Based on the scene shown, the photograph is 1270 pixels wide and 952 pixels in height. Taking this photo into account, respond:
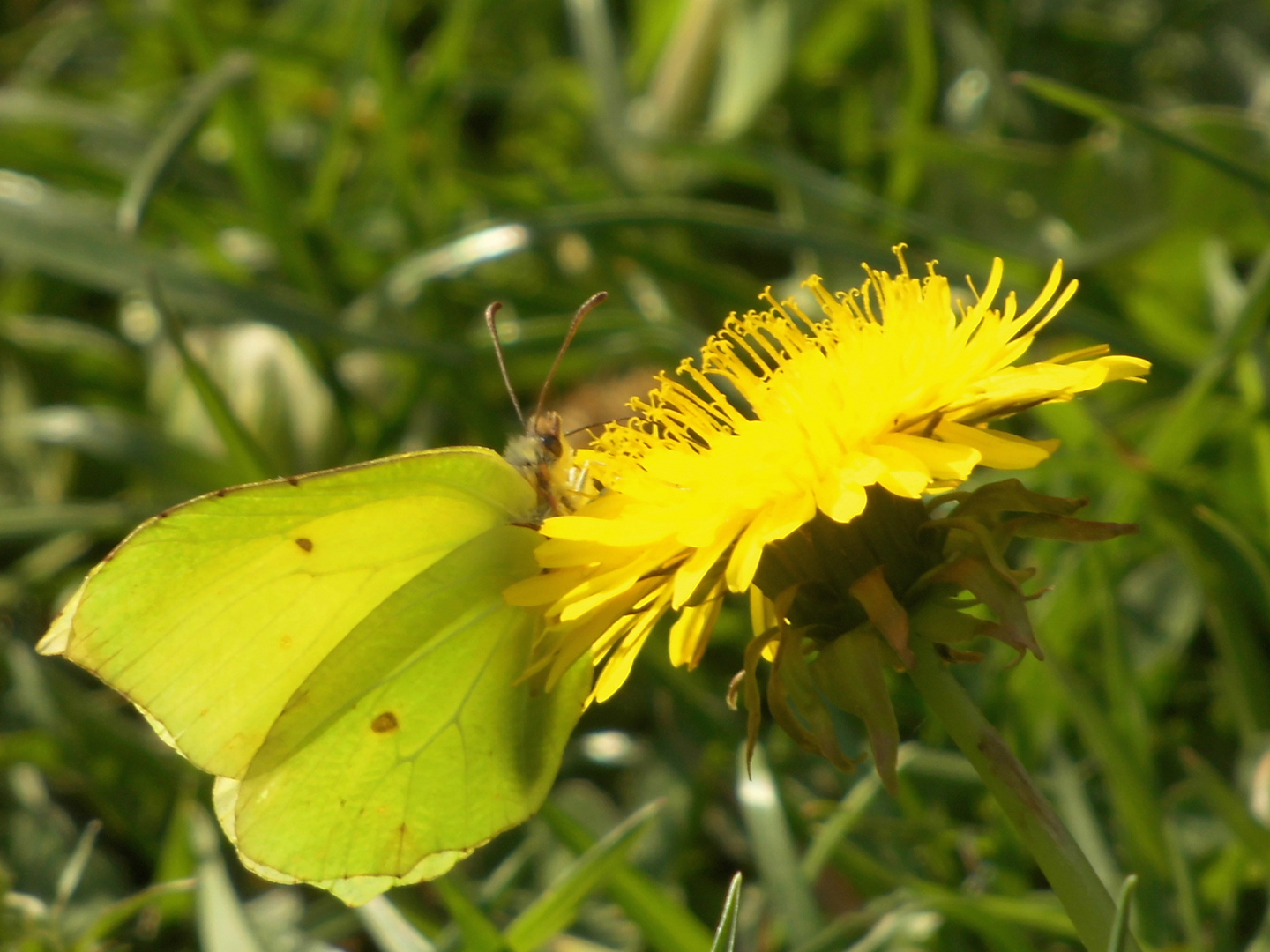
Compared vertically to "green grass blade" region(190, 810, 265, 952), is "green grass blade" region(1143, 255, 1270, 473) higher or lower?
higher

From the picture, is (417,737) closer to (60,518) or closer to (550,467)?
(550,467)

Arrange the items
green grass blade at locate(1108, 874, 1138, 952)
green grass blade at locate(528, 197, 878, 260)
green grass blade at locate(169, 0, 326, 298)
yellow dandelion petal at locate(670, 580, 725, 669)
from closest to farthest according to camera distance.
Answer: green grass blade at locate(1108, 874, 1138, 952), yellow dandelion petal at locate(670, 580, 725, 669), green grass blade at locate(528, 197, 878, 260), green grass blade at locate(169, 0, 326, 298)

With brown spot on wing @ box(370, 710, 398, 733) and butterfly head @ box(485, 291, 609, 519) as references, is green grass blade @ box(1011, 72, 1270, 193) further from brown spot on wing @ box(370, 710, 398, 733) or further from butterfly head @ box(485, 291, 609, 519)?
brown spot on wing @ box(370, 710, 398, 733)

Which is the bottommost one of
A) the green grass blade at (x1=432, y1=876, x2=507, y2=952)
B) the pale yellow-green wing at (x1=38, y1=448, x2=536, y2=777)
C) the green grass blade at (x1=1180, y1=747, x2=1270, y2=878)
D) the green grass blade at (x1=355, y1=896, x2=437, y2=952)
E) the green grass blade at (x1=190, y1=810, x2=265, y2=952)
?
the green grass blade at (x1=190, y1=810, x2=265, y2=952)

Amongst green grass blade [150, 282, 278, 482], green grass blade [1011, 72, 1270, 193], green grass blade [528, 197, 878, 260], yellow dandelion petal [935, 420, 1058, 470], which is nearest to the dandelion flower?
yellow dandelion petal [935, 420, 1058, 470]

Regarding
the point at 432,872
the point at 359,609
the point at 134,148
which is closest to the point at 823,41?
the point at 134,148

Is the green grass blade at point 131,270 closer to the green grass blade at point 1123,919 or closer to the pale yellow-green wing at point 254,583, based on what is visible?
the pale yellow-green wing at point 254,583

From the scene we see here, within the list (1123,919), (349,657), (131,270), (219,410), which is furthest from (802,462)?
(131,270)
